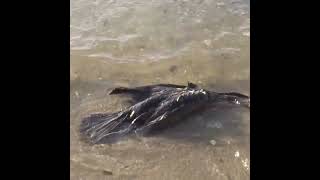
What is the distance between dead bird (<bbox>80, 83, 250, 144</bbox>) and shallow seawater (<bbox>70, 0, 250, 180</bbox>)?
99 mm

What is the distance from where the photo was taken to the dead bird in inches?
174

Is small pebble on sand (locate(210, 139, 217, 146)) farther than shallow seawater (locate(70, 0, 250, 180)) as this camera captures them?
Yes

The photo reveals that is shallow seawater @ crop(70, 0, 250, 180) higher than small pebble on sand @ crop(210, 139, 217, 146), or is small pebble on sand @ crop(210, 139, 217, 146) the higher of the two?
shallow seawater @ crop(70, 0, 250, 180)

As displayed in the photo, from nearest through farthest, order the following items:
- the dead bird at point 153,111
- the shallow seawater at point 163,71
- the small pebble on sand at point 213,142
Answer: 1. the shallow seawater at point 163,71
2. the small pebble on sand at point 213,142
3. the dead bird at point 153,111

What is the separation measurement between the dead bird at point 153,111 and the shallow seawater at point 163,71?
10 cm

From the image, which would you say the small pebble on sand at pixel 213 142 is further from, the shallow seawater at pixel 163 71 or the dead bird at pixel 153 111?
the dead bird at pixel 153 111

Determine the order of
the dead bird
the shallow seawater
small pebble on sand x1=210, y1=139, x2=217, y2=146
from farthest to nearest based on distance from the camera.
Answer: the dead bird → small pebble on sand x1=210, y1=139, x2=217, y2=146 → the shallow seawater

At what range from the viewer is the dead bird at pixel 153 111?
4.41 m

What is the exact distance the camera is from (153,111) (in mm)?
4598

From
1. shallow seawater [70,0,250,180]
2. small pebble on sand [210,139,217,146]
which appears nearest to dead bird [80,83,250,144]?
shallow seawater [70,0,250,180]

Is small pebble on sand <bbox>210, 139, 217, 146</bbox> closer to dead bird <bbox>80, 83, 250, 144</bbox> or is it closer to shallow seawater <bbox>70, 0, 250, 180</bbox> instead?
shallow seawater <bbox>70, 0, 250, 180</bbox>

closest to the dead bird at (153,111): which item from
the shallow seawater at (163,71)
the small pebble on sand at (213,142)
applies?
the shallow seawater at (163,71)
